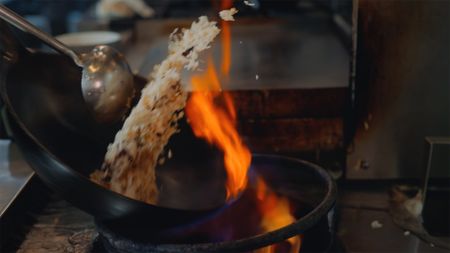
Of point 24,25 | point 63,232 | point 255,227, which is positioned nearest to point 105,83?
point 24,25

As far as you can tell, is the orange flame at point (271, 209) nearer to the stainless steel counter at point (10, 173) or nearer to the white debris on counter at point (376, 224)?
the white debris on counter at point (376, 224)

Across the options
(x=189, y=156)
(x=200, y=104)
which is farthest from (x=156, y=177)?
(x=200, y=104)

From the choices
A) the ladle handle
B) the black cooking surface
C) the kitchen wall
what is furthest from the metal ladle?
the kitchen wall

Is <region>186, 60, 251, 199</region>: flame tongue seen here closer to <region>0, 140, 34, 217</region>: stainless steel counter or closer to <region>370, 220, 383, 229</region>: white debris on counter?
<region>370, 220, 383, 229</region>: white debris on counter

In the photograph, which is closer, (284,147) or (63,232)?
(63,232)

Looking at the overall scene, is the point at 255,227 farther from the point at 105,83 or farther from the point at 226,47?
the point at 226,47

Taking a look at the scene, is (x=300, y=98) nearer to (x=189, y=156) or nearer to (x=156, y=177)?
(x=189, y=156)

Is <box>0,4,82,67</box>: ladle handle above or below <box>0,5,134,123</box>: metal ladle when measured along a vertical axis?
above

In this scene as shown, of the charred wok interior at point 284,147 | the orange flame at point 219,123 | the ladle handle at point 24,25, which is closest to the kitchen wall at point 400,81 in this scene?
the charred wok interior at point 284,147

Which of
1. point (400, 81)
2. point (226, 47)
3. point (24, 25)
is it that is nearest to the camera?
point (24, 25)
